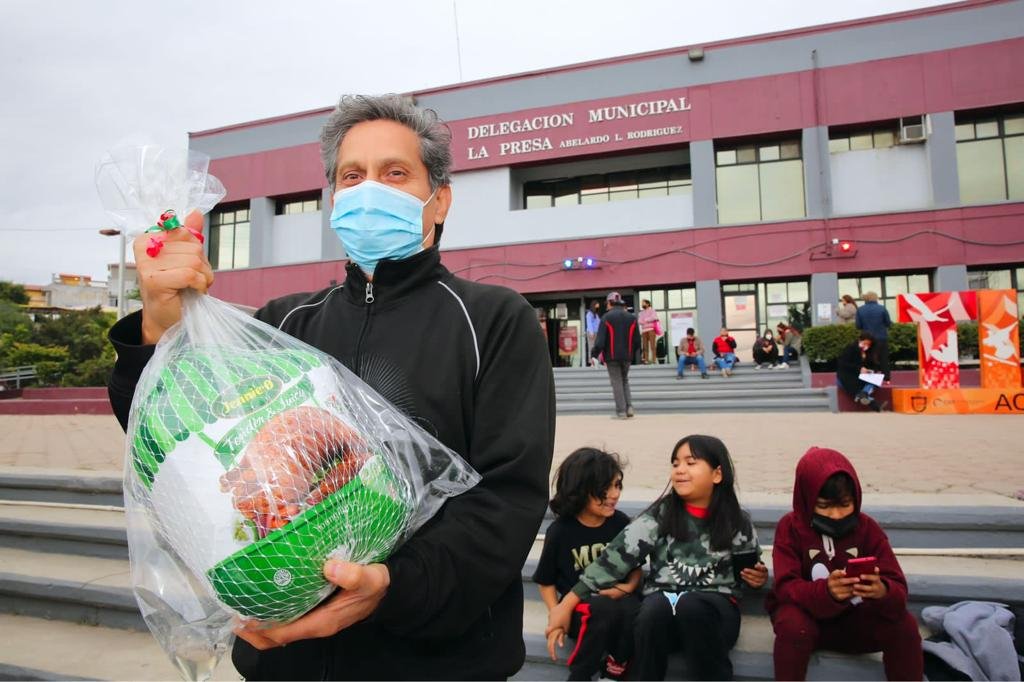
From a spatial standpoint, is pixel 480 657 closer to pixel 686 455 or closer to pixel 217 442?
pixel 217 442

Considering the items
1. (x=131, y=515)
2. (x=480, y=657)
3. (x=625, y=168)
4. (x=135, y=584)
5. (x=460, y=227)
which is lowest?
(x=480, y=657)

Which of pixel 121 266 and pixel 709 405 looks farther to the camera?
pixel 121 266

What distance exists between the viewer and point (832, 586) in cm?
231

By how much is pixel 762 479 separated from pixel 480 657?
3.84 meters

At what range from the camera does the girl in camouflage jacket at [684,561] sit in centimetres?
250

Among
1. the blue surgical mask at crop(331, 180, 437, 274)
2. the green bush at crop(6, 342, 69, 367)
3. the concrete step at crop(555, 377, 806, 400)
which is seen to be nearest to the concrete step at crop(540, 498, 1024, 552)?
the blue surgical mask at crop(331, 180, 437, 274)

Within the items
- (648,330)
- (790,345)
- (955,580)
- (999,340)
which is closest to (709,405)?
A: (999,340)

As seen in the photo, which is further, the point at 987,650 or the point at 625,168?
the point at 625,168

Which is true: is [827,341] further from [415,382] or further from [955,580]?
[415,382]

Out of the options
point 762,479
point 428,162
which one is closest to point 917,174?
point 762,479

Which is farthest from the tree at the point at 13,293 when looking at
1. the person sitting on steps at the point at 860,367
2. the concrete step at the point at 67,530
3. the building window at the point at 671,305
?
the person sitting on steps at the point at 860,367

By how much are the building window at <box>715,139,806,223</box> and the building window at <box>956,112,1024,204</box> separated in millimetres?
Answer: 4097

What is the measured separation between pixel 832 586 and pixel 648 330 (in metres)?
14.6

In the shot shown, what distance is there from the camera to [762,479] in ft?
14.6
